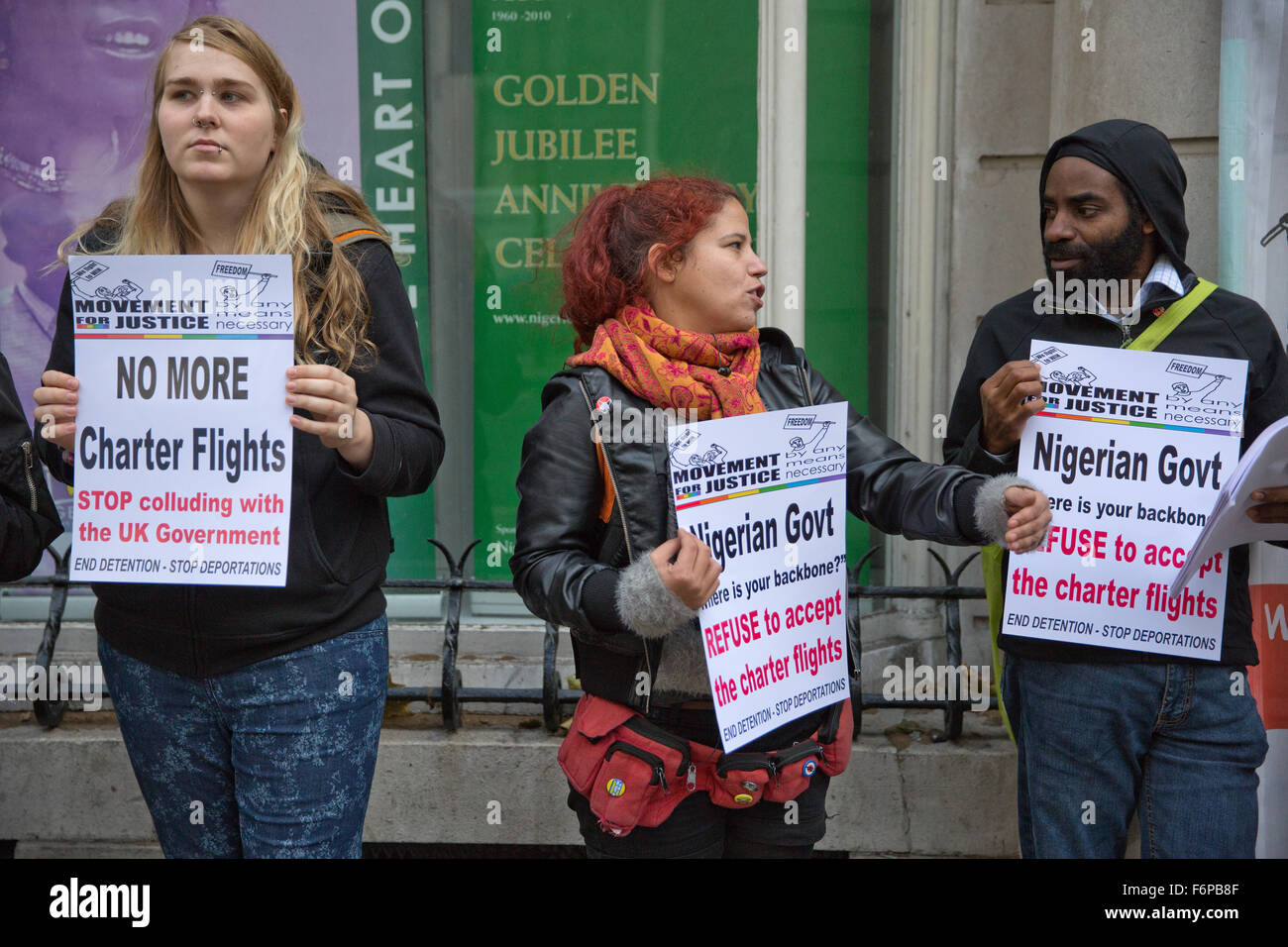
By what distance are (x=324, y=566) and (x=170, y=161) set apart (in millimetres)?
863

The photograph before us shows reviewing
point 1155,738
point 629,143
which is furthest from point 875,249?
point 1155,738

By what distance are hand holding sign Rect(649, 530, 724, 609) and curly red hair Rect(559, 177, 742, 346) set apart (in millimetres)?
609

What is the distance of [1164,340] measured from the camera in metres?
2.85

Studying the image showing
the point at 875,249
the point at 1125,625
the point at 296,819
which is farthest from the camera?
the point at 875,249

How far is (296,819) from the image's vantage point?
2400 mm

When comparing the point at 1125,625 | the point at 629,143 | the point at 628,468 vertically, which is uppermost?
the point at 629,143

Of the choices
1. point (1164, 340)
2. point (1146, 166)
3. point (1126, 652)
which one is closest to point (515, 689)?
point (1126, 652)

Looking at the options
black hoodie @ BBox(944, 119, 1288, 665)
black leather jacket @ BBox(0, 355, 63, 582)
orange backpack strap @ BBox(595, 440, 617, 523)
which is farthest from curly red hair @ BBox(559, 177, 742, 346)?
black leather jacket @ BBox(0, 355, 63, 582)

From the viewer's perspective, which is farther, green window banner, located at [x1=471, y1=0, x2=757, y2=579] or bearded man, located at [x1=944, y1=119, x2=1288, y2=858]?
green window banner, located at [x1=471, y1=0, x2=757, y2=579]

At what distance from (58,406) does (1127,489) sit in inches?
89.4

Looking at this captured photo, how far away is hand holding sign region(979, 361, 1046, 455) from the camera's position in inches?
107

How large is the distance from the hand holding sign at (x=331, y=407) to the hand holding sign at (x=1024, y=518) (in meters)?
1.29

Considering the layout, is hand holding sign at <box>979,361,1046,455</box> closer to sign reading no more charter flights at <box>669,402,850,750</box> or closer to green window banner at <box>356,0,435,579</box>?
sign reading no more charter flights at <box>669,402,850,750</box>
